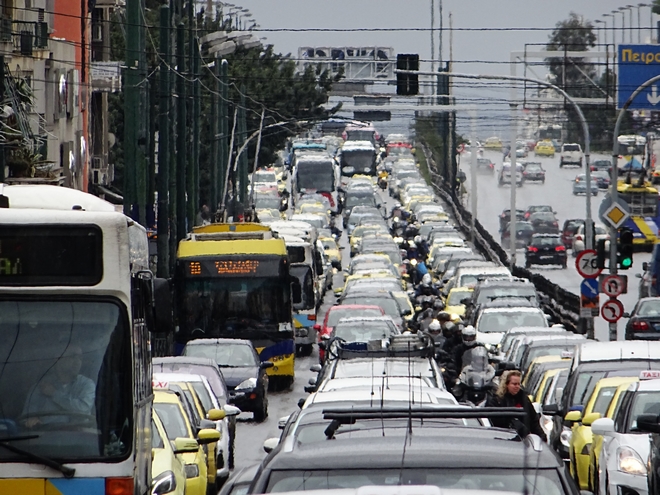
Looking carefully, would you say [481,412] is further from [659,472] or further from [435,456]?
[659,472]

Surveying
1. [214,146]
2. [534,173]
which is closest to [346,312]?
[214,146]

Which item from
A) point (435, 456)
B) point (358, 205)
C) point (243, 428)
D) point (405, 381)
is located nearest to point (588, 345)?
point (405, 381)

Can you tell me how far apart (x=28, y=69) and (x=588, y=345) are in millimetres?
29326

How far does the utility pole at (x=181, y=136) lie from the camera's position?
139ft

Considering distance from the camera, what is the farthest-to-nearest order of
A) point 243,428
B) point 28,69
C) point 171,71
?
point 28,69 < point 171,71 < point 243,428

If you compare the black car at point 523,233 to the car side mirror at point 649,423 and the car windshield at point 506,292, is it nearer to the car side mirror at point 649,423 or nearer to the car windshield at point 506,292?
the car windshield at point 506,292

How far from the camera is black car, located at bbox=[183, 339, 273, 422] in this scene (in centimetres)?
2406

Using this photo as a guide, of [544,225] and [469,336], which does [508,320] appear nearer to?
[469,336]

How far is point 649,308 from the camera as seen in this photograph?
34969 mm

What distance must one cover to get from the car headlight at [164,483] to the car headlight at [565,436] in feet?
17.9

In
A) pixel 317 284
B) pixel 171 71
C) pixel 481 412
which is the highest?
pixel 171 71

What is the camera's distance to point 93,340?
9281 mm

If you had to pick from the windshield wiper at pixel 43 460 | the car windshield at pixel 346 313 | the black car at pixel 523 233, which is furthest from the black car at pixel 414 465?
the black car at pixel 523 233

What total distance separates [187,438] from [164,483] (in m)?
1.65
